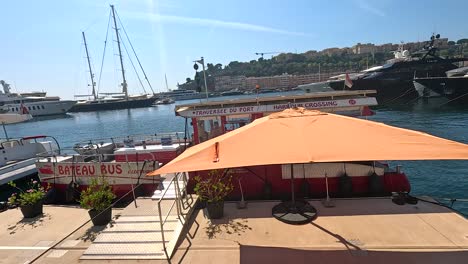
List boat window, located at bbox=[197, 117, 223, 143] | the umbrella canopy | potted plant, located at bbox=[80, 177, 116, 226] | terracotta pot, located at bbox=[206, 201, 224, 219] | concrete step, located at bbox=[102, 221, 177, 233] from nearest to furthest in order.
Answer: the umbrella canopy
concrete step, located at bbox=[102, 221, 177, 233]
terracotta pot, located at bbox=[206, 201, 224, 219]
potted plant, located at bbox=[80, 177, 116, 226]
boat window, located at bbox=[197, 117, 223, 143]

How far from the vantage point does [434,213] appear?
274 inches

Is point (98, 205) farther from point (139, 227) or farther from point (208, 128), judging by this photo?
point (208, 128)

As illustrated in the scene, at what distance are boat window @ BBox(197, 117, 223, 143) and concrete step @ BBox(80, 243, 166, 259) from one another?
17.3ft

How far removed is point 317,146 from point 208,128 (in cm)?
747

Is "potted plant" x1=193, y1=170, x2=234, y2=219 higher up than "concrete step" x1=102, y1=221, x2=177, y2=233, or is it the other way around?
"potted plant" x1=193, y1=170, x2=234, y2=219

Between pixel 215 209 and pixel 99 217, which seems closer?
pixel 215 209

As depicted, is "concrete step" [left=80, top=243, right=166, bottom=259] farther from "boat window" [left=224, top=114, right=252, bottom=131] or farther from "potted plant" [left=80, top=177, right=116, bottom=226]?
"boat window" [left=224, top=114, right=252, bottom=131]

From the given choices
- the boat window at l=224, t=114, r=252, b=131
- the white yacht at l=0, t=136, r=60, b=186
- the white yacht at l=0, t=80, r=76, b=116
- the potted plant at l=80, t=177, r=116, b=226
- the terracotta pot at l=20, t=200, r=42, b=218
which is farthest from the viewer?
the white yacht at l=0, t=80, r=76, b=116

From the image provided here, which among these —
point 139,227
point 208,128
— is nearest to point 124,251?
point 139,227

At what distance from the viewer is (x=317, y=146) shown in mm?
4645

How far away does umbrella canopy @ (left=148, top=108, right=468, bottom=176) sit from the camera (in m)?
4.29

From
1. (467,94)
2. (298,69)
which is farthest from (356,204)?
(298,69)

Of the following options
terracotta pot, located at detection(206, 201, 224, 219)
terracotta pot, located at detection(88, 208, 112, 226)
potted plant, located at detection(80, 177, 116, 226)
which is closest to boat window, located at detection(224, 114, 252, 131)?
terracotta pot, located at detection(206, 201, 224, 219)

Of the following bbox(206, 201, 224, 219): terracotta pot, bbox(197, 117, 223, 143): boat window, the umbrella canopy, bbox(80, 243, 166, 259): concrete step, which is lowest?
bbox(80, 243, 166, 259): concrete step
